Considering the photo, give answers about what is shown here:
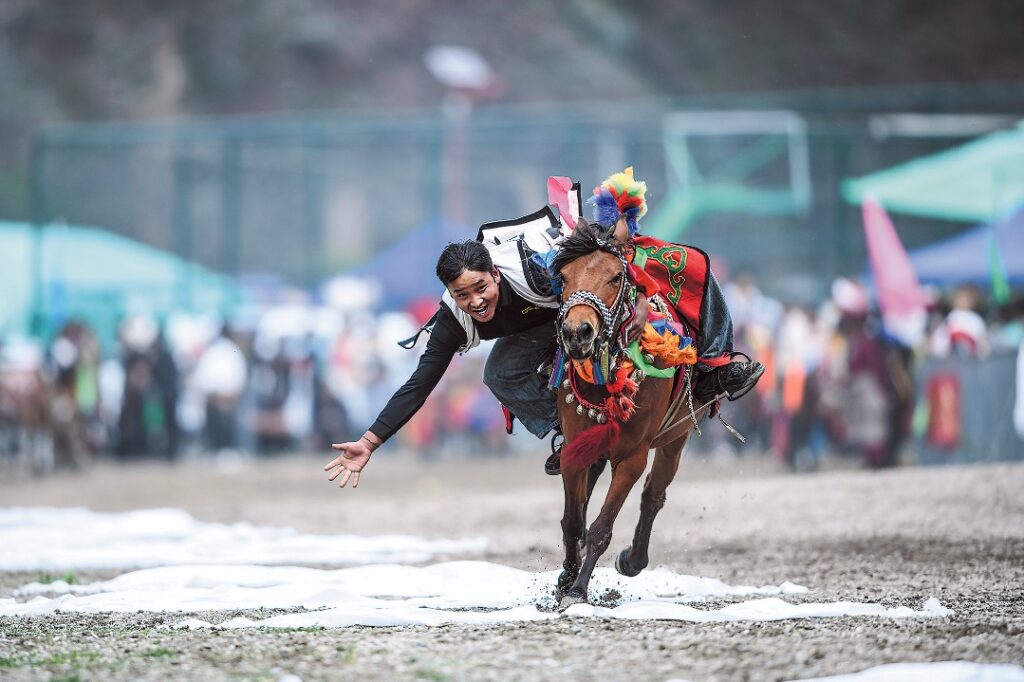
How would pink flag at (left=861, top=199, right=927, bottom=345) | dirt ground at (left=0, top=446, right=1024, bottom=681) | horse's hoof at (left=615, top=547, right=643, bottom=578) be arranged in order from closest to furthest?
1. dirt ground at (left=0, top=446, right=1024, bottom=681)
2. horse's hoof at (left=615, top=547, right=643, bottom=578)
3. pink flag at (left=861, top=199, right=927, bottom=345)

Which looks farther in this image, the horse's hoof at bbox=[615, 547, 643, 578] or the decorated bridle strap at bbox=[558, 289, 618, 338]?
the horse's hoof at bbox=[615, 547, 643, 578]

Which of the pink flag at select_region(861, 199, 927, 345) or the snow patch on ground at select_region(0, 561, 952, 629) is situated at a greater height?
the pink flag at select_region(861, 199, 927, 345)

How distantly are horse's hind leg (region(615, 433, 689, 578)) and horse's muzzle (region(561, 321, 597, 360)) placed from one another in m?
1.88

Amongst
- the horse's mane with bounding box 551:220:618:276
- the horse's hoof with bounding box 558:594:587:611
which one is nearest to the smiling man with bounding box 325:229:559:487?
the horse's mane with bounding box 551:220:618:276

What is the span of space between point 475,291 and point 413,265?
1544 centimetres

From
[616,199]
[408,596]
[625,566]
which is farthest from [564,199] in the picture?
[408,596]

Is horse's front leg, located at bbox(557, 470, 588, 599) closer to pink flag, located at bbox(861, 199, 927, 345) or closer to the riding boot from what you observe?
the riding boot

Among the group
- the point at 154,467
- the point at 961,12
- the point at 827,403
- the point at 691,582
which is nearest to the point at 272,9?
the point at 961,12

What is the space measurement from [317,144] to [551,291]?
54.7 ft

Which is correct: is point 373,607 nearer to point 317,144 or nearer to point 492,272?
point 492,272

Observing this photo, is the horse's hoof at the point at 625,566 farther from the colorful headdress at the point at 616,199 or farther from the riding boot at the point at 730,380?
the colorful headdress at the point at 616,199

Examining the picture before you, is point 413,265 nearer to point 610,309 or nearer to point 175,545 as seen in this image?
point 175,545

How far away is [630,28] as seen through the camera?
169 ft

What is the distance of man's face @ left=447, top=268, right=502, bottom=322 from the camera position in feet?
22.1
